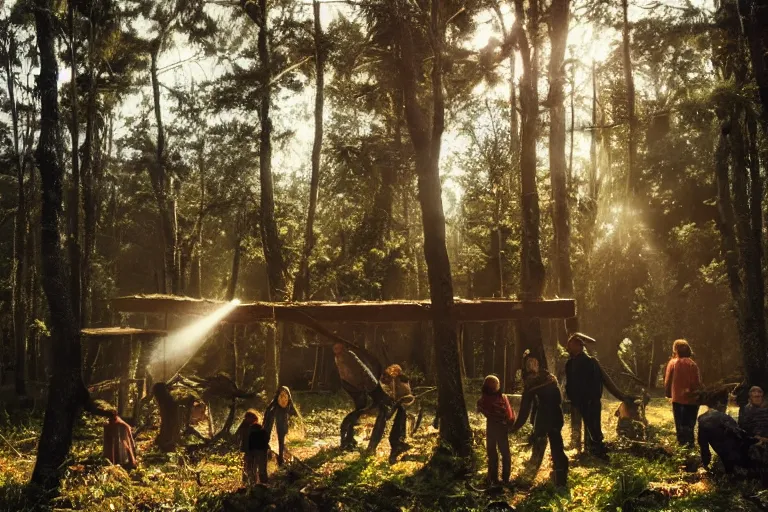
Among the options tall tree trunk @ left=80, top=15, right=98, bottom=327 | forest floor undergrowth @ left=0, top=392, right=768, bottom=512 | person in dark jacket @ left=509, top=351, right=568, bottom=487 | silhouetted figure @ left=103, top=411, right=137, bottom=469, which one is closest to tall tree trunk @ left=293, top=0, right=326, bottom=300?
tall tree trunk @ left=80, top=15, right=98, bottom=327

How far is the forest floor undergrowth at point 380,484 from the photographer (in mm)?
7840

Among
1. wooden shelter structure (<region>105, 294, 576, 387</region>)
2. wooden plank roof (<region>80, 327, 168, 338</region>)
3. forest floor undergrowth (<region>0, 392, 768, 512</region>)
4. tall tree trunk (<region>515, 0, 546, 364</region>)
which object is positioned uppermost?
tall tree trunk (<region>515, 0, 546, 364</region>)

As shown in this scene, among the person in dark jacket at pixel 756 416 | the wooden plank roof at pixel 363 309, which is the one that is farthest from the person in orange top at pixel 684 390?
the wooden plank roof at pixel 363 309

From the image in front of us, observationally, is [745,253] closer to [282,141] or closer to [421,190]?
[421,190]

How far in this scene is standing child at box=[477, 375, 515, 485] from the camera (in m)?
9.01

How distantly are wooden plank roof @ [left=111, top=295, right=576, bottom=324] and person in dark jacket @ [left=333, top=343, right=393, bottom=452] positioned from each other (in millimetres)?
1355

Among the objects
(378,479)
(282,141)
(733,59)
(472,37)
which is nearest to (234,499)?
(378,479)

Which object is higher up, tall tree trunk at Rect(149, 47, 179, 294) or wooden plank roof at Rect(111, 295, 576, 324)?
tall tree trunk at Rect(149, 47, 179, 294)

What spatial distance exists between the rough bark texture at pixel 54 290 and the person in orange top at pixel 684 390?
10.3m

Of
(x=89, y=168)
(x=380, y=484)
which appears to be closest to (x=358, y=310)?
(x=380, y=484)

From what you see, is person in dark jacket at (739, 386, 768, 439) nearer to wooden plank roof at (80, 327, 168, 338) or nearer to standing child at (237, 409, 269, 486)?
standing child at (237, 409, 269, 486)

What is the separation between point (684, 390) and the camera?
10.4 meters

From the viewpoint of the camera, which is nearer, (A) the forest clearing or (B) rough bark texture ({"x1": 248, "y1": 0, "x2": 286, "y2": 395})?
(A) the forest clearing

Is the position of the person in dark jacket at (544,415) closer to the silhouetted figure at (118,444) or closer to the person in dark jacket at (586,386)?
the person in dark jacket at (586,386)
